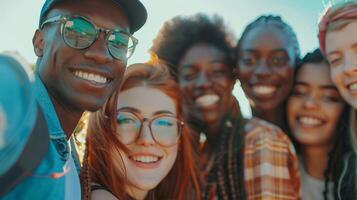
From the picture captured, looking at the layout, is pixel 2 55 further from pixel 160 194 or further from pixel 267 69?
pixel 267 69

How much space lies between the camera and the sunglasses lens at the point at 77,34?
2.53 m

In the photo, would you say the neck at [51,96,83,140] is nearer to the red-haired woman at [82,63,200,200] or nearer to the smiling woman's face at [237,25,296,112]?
the red-haired woman at [82,63,200,200]

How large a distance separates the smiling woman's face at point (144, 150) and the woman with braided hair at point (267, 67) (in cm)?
104

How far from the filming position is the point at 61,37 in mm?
2533

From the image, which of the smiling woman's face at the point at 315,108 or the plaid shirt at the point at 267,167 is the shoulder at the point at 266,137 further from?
the smiling woman's face at the point at 315,108

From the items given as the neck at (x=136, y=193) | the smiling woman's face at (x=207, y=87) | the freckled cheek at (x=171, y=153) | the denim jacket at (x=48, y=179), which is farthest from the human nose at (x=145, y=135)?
the denim jacket at (x=48, y=179)

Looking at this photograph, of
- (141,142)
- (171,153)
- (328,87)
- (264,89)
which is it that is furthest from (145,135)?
(328,87)

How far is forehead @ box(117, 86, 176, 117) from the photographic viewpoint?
329 centimetres

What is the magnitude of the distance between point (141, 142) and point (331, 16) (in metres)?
1.92

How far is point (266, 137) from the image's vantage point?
3602mm

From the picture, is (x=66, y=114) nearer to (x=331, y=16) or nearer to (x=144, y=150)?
(x=144, y=150)

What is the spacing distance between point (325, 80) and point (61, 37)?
235 cm

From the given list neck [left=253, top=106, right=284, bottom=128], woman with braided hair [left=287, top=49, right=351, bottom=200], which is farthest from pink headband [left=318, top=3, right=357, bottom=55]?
neck [left=253, top=106, right=284, bottom=128]

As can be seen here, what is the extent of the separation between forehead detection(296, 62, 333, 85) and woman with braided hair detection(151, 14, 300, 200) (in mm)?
578
